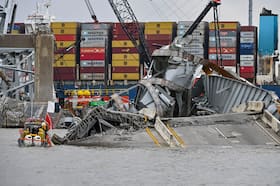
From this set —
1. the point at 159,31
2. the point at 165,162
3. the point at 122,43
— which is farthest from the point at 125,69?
the point at 165,162

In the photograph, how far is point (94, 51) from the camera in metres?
117

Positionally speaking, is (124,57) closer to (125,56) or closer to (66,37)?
(125,56)

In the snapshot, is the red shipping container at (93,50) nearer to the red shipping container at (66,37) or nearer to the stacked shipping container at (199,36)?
the red shipping container at (66,37)

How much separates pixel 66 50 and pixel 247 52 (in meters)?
28.0

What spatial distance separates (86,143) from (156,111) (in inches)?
185

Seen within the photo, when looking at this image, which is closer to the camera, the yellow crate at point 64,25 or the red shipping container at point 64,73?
the red shipping container at point 64,73

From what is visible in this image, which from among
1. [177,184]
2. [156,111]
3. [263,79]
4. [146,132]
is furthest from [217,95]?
[263,79]

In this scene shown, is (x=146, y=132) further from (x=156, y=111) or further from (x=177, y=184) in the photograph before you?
(x=177, y=184)

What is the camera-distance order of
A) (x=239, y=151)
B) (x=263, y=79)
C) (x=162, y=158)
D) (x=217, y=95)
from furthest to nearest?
(x=263, y=79), (x=217, y=95), (x=239, y=151), (x=162, y=158)

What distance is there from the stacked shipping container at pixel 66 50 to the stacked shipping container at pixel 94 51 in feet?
5.31

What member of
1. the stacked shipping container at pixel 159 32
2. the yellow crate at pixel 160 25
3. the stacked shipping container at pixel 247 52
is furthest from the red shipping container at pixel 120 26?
the stacked shipping container at pixel 247 52

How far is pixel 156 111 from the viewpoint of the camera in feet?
134

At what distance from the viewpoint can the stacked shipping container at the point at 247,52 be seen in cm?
11381

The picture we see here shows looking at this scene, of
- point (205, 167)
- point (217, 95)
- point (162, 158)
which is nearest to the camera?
point (205, 167)
